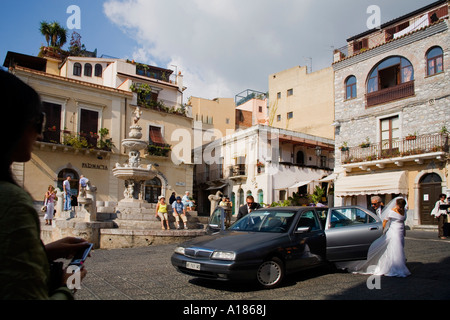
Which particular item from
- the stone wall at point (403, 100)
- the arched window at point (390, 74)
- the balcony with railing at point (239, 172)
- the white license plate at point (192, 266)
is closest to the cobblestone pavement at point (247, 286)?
the white license plate at point (192, 266)

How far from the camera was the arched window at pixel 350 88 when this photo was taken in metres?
27.2

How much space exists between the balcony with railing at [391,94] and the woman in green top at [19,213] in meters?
25.5

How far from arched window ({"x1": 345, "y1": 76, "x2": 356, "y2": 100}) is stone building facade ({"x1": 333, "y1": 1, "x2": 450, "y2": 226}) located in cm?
7

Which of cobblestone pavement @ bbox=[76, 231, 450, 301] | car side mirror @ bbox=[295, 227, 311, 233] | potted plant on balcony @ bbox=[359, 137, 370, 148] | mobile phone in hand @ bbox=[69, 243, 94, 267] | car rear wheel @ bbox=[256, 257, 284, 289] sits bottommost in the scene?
cobblestone pavement @ bbox=[76, 231, 450, 301]

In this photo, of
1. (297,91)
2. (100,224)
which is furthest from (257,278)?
(297,91)

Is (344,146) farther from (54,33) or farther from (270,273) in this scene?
(54,33)

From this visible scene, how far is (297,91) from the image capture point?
138 ft

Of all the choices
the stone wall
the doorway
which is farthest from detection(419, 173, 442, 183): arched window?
the stone wall

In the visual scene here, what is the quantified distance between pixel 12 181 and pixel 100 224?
12.4m

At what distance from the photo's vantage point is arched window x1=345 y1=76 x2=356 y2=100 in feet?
89.4

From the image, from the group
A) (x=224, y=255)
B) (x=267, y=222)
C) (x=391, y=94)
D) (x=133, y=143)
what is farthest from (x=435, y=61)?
(x=224, y=255)

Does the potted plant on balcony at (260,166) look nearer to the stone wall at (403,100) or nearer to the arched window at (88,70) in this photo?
the stone wall at (403,100)

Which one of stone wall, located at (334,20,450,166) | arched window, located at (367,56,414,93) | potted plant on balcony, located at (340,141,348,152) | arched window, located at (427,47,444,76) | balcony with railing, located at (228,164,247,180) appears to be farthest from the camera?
balcony with railing, located at (228,164,247,180)

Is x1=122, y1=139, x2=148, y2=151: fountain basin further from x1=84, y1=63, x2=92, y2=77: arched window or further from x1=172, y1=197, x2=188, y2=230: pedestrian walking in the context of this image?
x1=84, y1=63, x2=92, y2=77: arched window
